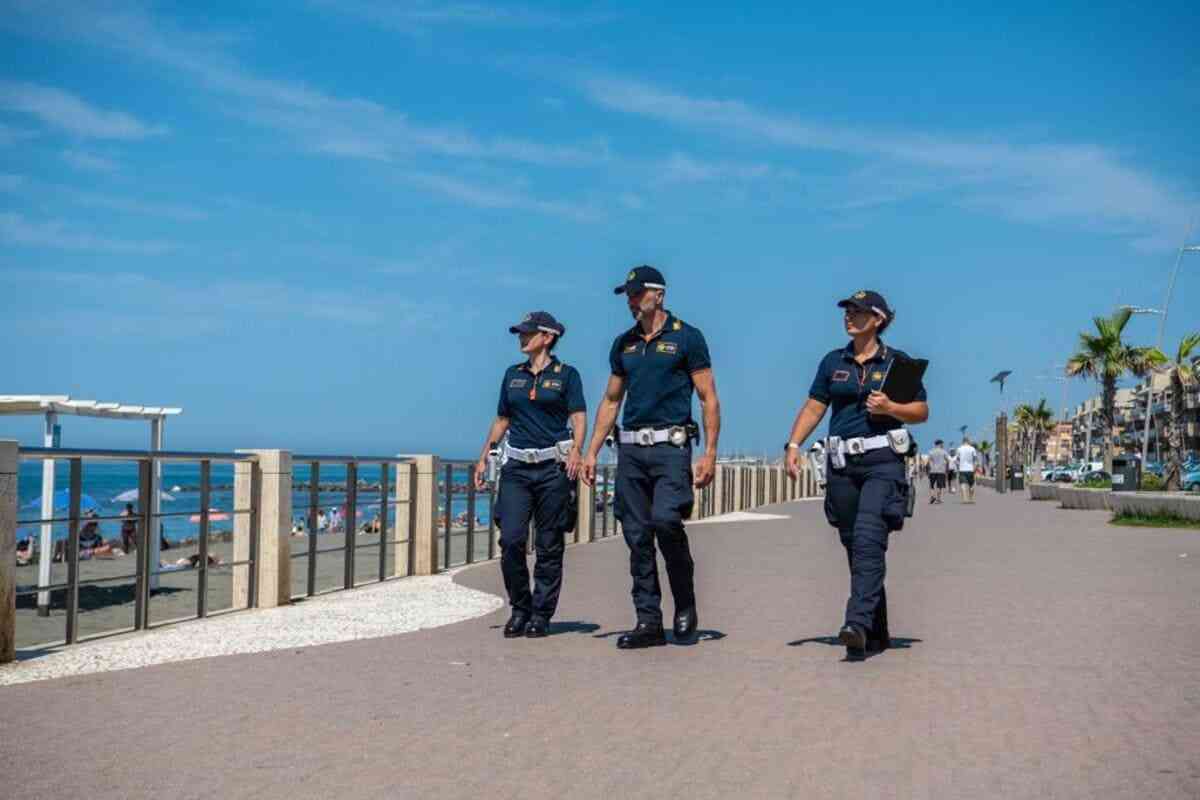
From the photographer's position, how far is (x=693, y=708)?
270 inches

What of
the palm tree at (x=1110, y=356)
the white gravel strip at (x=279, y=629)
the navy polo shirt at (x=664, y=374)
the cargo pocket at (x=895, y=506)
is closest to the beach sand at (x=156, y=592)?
the white gravel strip at (x=279, y=629)

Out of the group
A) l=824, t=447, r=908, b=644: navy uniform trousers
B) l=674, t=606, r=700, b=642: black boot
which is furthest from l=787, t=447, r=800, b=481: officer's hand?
l=674, t=606, r=700, b=642: black boot

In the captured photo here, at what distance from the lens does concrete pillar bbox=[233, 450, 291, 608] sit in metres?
12.1

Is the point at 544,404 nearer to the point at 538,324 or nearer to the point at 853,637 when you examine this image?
the point at 538,324

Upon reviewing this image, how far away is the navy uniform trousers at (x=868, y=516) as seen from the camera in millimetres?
8406

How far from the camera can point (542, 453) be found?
9.70m

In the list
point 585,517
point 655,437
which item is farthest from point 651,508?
point 585,517

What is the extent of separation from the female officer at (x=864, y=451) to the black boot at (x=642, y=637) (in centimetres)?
115

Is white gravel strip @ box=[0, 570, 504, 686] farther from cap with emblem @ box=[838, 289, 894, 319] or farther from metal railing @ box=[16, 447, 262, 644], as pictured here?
cap with emblem @ box=[838, 289, 894, 319]

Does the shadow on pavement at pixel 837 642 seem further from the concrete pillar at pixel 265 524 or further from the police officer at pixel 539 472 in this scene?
the concrete pillar at pixel 265 524

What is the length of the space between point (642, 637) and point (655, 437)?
1125mm

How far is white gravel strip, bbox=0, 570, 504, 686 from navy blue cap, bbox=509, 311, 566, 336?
6.78ft

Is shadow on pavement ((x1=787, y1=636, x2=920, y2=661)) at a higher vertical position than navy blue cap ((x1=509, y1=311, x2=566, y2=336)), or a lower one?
lower

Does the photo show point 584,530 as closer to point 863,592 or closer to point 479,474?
point 479,474
